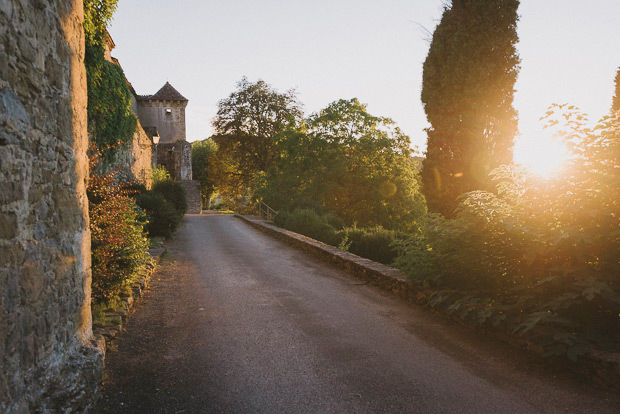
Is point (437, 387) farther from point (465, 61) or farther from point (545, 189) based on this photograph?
point (465, 61)

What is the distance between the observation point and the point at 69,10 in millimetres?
3154

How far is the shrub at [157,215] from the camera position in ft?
42.9

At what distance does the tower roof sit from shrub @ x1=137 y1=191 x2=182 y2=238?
27.2 m

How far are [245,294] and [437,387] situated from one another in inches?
154

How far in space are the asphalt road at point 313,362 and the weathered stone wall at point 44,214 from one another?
2.19 ft

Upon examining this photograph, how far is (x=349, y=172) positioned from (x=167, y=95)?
23.8 m

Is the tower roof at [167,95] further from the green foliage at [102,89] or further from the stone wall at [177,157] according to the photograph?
the green foliage at [102,89]

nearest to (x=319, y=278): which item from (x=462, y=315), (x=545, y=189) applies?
(x=462, y=315)

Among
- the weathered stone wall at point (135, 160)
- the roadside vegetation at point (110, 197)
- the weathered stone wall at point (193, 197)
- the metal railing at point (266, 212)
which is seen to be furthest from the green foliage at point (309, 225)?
the weathered stone wall at point (193, 197)

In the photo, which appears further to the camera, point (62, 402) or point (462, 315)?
point (462, 315)

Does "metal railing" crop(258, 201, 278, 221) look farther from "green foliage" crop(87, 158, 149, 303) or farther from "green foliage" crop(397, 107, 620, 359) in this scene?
"green foliage" crop(397, 107, 620, 359)

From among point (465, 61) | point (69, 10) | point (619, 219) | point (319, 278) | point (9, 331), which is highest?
point (465, 61)

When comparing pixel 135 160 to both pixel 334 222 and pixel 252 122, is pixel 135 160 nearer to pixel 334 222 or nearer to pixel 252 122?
pixel 334 222

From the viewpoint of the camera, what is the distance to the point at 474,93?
15055 millimetres
